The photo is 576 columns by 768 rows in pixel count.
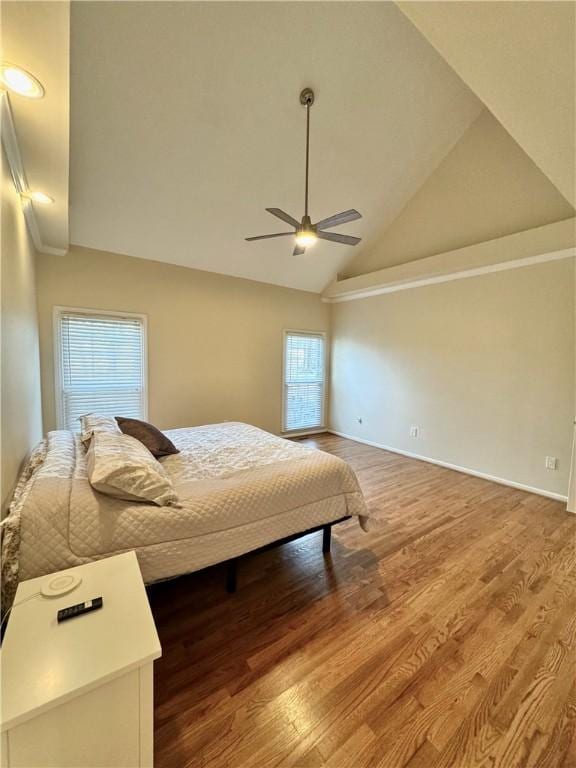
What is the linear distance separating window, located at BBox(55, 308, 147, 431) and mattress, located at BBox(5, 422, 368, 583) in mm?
1560

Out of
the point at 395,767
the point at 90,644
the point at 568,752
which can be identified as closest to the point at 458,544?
the point at 568,752

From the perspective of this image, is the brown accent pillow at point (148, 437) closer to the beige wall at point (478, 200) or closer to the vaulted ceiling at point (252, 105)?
the vaulted ceiling at point (252, 105)

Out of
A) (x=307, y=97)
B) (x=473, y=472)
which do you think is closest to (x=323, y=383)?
(x=473, y=472)

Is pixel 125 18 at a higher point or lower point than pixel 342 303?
higher

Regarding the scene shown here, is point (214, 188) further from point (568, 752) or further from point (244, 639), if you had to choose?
point (568, 752)

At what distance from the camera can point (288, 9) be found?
227 cm

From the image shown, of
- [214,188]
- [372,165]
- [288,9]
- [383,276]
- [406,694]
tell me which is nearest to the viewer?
[406,694]

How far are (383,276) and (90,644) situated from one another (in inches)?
193

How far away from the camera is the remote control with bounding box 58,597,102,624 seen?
100cm

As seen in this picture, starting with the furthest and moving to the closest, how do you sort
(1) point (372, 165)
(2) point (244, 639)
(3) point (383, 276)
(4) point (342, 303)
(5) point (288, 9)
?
(4) point (342, 303), (3) point (383, 276), (1) point (372, 165), (5) point (288, 9), (2) point (244, 639)

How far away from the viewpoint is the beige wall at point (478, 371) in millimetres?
3348

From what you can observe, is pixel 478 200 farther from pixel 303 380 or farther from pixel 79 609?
pixel 79 609

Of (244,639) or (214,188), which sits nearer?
(244,639)

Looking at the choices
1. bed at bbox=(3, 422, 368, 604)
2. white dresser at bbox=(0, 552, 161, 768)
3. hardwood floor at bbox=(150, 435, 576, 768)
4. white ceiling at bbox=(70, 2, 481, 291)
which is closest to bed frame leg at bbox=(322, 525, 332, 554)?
hardwood floor at bbox=(150, 435, 576, 768)
